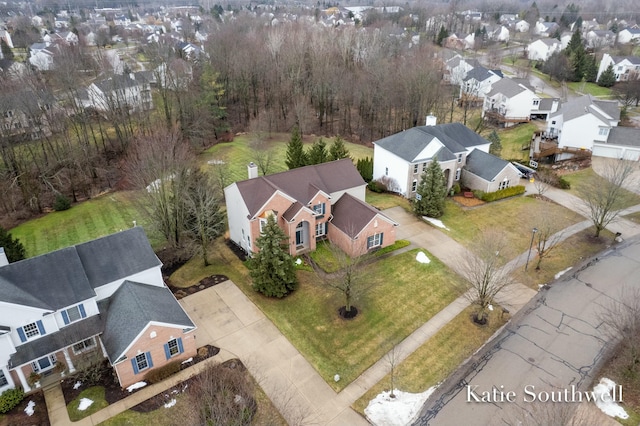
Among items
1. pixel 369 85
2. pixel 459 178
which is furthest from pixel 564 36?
pixel 459 178

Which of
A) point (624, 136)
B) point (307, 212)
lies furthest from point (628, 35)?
point (307, 212)

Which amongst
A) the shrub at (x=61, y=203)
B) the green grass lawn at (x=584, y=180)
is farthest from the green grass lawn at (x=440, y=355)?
the shrub at (x=61, y=203)

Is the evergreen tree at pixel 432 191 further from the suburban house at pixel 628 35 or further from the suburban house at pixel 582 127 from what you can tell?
the suburban house at pixel 628 35

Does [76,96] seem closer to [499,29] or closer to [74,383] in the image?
[74,383]

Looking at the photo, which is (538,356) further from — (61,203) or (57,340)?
(61,203)

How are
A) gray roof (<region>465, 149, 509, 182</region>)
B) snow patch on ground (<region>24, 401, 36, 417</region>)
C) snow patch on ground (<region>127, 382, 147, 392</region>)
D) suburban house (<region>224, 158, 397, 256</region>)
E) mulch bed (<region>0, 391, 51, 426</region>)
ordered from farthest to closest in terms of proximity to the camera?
gray roof (<region>465, 149, 509, 182</region>)
suburban house (<region>224, 158, 397, 256</region>)
snow patch on ground (<region>127, 382, 147, 392</region>)
snow patch on ground (<region>24, 401, 36, 417</region>)
mulch bed (<region>0, 391, 51, 426</region>)

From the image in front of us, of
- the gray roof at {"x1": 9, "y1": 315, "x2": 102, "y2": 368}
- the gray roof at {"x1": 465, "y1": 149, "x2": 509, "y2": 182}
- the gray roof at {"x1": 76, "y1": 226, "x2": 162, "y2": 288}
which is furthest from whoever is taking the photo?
the gray roof at {"x1": 465, "y1": 149, "x2": 509, "y2": 182}

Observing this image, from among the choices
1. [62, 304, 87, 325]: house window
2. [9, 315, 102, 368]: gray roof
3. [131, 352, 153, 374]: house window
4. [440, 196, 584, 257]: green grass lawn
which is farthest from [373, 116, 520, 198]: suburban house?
[62, 304, 87, 325]: house window

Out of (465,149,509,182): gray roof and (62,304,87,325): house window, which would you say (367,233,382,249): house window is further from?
(62,304,87,325): house window
